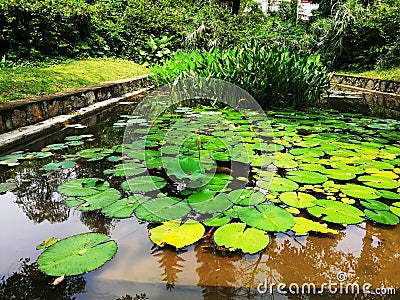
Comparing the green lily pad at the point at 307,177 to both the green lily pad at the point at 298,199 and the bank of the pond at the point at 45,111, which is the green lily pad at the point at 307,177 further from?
the bank of the pond at the point at 45,111

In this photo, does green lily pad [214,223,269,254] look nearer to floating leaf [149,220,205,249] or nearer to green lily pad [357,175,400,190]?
floating leaf [149,220,205,249]

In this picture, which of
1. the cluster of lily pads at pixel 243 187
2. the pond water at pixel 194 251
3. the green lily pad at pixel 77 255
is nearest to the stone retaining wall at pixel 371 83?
the cluster of lily pads at pixel 243 187

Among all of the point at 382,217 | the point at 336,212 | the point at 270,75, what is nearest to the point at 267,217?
the point at 336,212

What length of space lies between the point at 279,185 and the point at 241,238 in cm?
53

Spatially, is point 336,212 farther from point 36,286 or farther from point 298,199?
point 36,286

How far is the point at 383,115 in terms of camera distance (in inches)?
143

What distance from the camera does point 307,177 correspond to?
159 centimetres

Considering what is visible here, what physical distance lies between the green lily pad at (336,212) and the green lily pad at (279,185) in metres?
0.17

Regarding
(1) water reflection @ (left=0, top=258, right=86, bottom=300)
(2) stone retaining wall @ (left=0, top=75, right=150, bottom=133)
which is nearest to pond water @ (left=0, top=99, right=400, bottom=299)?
(1) water reflection @ (left=0, top=258, right=86, bottom=300)

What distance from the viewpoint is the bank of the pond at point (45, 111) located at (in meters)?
2.23

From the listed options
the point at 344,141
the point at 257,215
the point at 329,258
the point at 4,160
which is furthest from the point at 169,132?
the point at 329,258

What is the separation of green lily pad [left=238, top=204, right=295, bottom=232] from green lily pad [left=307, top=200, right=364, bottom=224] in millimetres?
130

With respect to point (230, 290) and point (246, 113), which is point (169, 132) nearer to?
point (246, 113)

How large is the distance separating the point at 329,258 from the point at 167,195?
0.68 metres
